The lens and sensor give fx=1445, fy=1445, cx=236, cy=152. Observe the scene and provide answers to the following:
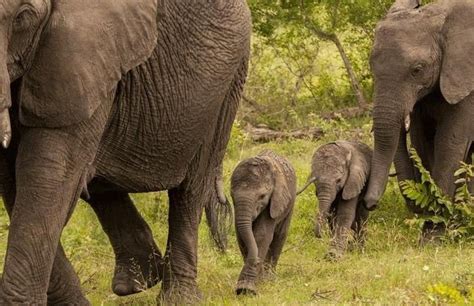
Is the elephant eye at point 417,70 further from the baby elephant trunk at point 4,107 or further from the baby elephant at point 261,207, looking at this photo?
the baby elephant trunk at point 4,107

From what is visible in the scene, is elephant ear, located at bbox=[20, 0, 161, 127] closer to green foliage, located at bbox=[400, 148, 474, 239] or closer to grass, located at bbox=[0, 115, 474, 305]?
grass, located at bbox=[0, 115, 474, 305]

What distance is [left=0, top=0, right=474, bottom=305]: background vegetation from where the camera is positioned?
7.52 meters

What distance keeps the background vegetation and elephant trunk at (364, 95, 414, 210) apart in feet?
0.96

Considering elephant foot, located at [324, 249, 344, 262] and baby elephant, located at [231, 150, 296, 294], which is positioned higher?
baby elephant, located at [231, 150, 296, 294]

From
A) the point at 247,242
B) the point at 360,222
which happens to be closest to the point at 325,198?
the point at 360,222

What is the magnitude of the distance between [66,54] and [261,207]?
9.44 ft

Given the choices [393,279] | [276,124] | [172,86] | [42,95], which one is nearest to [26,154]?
[42,95]

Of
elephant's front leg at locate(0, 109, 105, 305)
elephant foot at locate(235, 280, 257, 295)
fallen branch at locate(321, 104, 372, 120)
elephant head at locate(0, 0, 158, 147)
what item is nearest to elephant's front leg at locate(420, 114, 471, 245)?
elephant foot at locate(235, 280, 257, 295)

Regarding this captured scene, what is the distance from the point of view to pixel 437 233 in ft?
31.2

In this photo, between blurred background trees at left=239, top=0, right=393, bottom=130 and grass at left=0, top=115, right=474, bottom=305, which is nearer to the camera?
grass at left=0, top=115, right=474, bottom=305

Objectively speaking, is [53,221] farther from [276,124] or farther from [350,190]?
[276,124]

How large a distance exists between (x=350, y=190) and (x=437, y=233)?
0.64m

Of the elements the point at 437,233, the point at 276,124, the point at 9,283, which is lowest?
the point at 276,124

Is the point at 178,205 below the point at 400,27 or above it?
below
